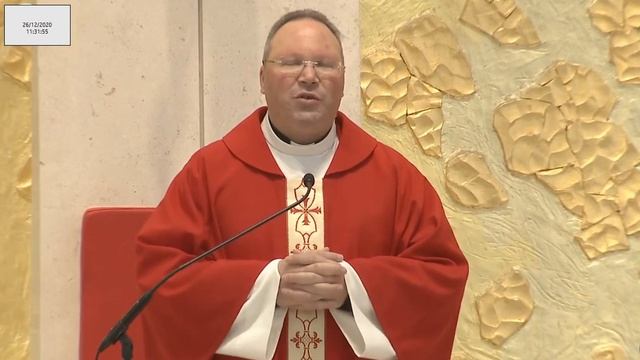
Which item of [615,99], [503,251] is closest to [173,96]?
[503,251]

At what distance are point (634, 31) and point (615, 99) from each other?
0.25 meters

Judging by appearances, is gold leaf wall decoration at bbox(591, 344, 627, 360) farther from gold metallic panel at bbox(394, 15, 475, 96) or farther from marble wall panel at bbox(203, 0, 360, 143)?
marble wall panel at bbox(203, 0, 360, 143)

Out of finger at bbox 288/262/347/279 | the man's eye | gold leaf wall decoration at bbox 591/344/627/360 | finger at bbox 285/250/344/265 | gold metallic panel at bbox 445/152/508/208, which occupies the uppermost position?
the man's eye

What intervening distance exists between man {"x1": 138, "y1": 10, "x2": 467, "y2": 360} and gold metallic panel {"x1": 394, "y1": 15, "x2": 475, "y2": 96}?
0.72 meters

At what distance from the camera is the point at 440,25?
9.89ft

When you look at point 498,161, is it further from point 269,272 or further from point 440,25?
point 269,272

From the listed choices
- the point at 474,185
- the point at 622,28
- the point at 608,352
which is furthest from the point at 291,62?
the point at 608,352

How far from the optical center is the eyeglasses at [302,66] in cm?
221

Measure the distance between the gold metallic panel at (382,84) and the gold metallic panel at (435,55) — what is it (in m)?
0.05

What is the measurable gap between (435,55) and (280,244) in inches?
44.5

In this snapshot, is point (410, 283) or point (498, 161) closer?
point (410, 283)
